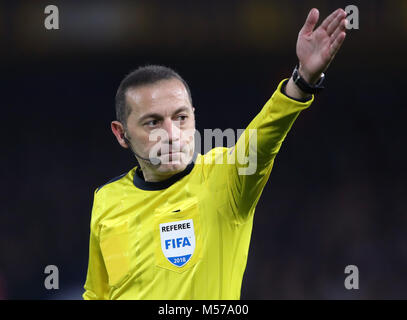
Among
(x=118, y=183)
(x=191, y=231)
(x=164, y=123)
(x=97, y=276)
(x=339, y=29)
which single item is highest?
(x=339, y=29)

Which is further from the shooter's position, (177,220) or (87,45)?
(87,45)

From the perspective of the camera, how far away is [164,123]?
2.12m

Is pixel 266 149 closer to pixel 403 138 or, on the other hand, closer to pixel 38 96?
pixel 403 138

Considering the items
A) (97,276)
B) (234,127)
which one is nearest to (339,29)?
(97,276)

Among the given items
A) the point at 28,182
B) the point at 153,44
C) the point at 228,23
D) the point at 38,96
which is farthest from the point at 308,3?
the point at 28,182

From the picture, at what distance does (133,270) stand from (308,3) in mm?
3917

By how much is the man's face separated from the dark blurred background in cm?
309

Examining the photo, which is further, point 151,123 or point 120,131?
point 120,131

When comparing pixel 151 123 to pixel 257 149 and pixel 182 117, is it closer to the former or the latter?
pixel 182 117

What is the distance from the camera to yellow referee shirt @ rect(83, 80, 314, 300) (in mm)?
1982

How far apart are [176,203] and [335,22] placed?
891 mm

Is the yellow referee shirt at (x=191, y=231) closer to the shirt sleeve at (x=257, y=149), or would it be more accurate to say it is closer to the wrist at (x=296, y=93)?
the shirt sleeve at (x=257, y=149)

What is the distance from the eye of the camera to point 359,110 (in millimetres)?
5227

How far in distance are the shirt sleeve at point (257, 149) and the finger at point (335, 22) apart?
21 cm
